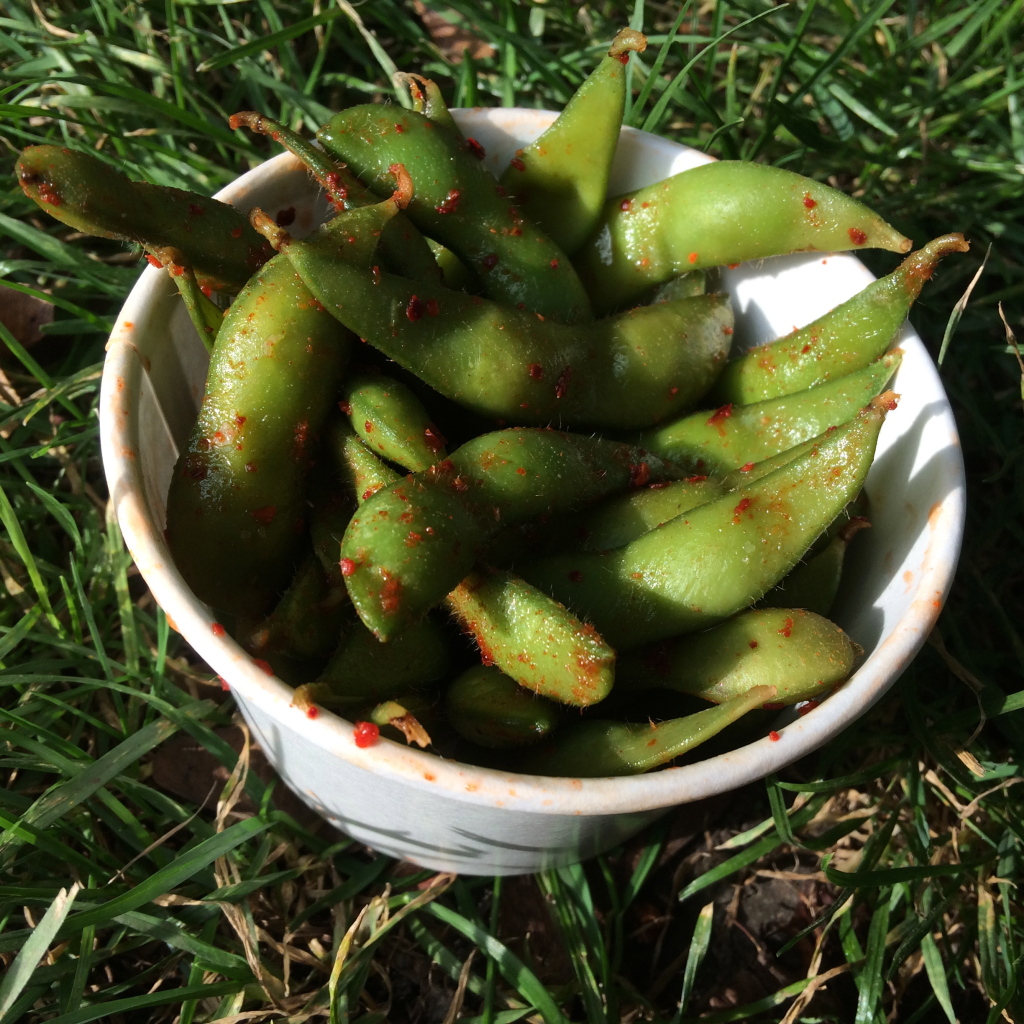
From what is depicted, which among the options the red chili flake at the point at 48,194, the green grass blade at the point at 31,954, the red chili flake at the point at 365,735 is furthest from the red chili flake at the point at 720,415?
the green grass blade at the point at 31,954

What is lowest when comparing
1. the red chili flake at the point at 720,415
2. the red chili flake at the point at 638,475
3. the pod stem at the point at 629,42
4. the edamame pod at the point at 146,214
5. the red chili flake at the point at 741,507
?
the red chili flake at the point at 638,475

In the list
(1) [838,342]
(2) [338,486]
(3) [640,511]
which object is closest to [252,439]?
(2) [338,486]

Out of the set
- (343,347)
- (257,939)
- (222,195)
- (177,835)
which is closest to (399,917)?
(257,939)

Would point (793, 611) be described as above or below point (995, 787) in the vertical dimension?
above

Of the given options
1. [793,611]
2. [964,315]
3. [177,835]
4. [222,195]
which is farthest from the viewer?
[964,315]

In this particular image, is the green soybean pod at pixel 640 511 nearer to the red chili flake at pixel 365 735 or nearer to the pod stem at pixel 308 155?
the red chili flake at pixel 365 735

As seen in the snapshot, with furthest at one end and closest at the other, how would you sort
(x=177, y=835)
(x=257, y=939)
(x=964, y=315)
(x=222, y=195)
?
1. (x=964, y=315)
2. (x=177, y=835)
3. (x=257, y=939)
4. (x=222, y=195)

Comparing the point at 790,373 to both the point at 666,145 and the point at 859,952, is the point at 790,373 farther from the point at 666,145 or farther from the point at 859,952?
the point at 859,952
